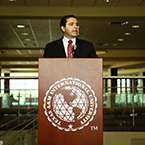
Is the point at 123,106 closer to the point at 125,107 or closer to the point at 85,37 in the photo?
the point at 125,107

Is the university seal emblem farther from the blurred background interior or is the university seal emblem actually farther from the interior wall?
the interior wall

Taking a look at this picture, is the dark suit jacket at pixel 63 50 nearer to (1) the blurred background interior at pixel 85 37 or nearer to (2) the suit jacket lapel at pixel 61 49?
(2) the suit jacket lapel at pixel 61 49

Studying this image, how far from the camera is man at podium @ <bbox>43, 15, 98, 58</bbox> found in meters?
1.71

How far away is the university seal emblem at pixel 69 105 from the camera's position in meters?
1.44

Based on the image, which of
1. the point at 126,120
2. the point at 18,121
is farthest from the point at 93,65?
the point at 126,120

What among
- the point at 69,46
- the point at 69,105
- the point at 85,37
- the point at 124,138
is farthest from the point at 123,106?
Answer: the point at 85,37

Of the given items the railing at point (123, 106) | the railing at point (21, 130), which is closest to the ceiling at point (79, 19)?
the railing at point (123, 106)

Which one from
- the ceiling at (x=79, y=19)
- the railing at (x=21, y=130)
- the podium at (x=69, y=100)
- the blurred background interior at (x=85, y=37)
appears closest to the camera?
the podium at (x=69, y=100)

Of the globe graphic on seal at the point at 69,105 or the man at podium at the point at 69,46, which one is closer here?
the globe graphic on seal at the point at 69,105

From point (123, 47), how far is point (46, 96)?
30.3 ft

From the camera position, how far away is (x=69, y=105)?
1.44 m

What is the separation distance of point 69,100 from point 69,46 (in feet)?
1.39

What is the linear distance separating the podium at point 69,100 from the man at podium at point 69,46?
27cm

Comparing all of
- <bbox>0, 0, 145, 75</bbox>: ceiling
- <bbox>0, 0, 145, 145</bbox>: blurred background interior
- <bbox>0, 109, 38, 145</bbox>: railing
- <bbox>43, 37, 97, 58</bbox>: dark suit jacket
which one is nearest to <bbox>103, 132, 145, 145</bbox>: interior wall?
<bbox>0, 0, 145, 145</bbox>: blurred background interior
